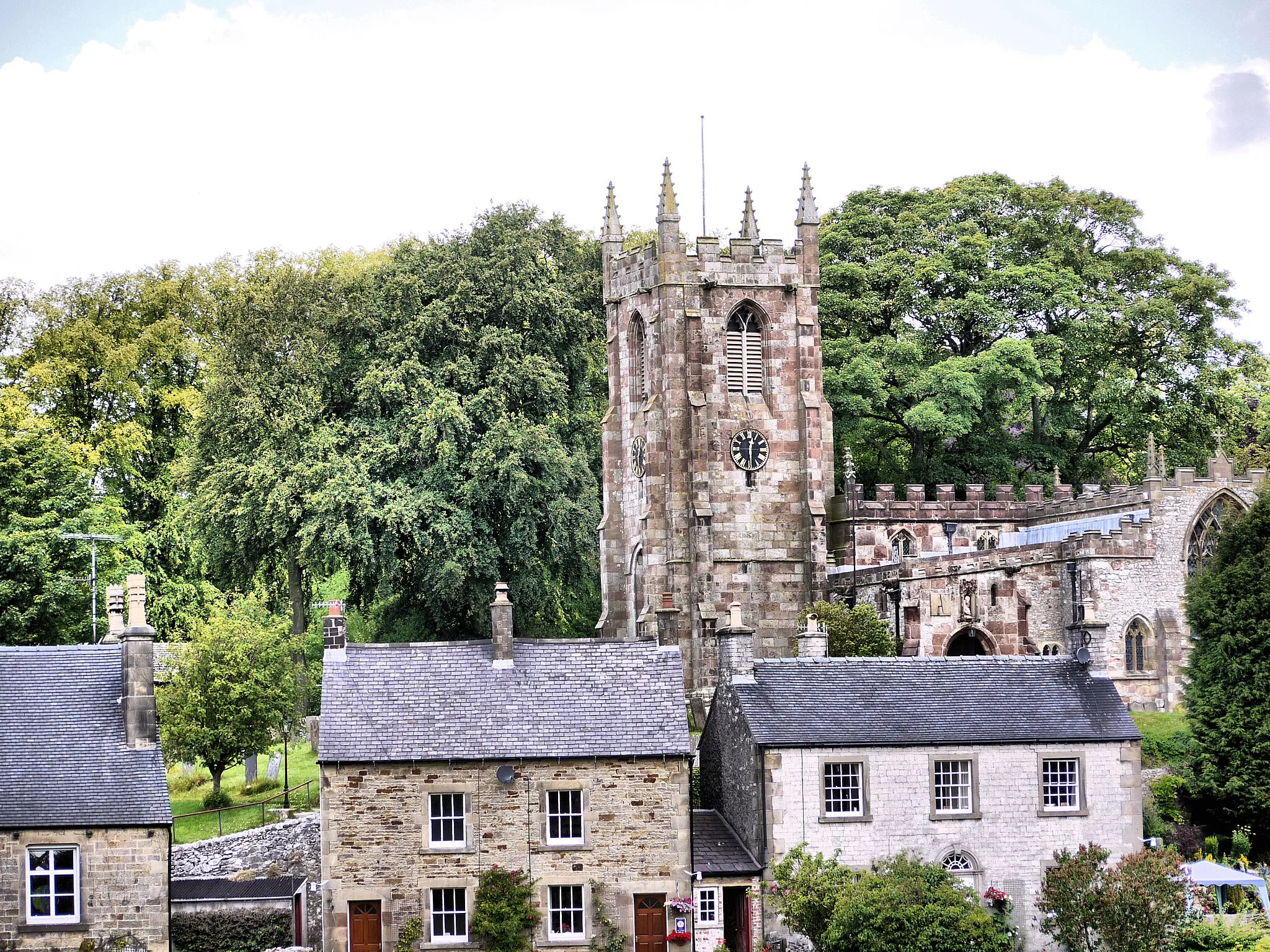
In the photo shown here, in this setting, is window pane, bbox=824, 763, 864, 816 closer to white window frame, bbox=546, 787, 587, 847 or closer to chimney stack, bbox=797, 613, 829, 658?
white window frame, bbox=546, 787, 587, 847

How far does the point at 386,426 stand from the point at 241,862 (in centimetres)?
1950

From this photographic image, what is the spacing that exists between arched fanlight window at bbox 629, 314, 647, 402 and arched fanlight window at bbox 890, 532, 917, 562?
9448 mm

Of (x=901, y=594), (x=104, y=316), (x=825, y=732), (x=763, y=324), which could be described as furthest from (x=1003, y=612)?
(x=104, y=316)

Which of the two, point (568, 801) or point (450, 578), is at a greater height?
point (450, 578)

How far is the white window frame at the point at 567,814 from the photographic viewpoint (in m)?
36.0

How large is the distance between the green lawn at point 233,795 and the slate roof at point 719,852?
902 cm

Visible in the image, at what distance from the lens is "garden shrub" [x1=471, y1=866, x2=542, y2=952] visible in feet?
115

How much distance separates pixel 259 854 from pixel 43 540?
14386 millimetres

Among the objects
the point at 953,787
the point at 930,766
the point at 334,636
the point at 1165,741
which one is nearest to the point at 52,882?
→ the point at 334,636

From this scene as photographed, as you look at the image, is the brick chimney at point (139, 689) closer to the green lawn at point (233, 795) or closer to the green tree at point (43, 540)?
the green lawn at point (233, 795)

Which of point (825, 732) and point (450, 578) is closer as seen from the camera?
point (825, 732)

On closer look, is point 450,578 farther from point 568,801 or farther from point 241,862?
point 568,801

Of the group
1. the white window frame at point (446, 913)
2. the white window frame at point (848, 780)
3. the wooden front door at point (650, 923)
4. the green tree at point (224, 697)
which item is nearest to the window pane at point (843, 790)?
the white window frame at point (848, 780)

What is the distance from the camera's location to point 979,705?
38312 millimetres
